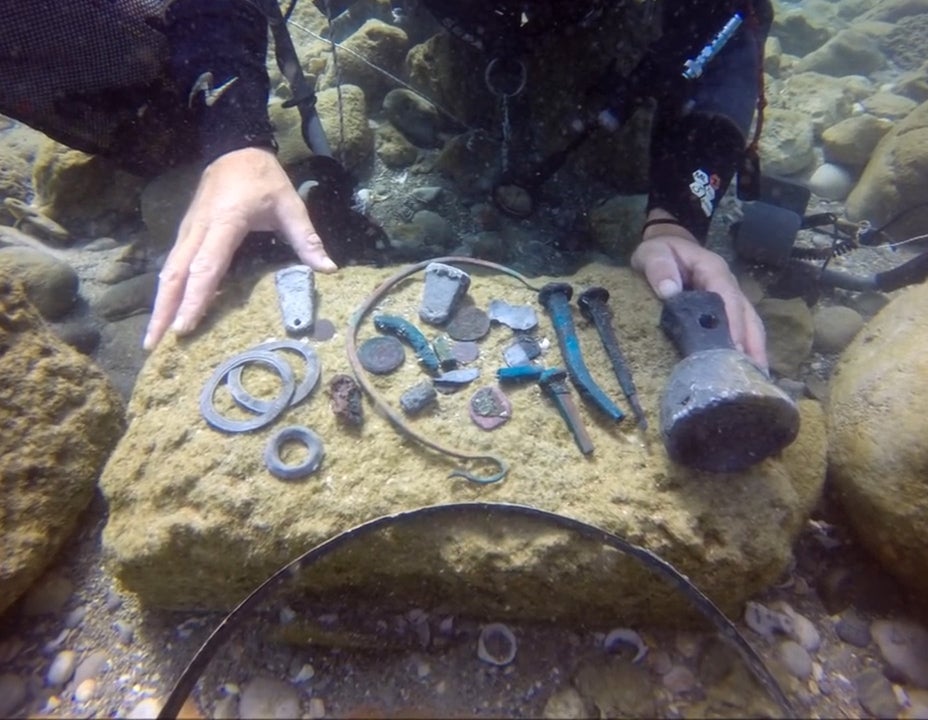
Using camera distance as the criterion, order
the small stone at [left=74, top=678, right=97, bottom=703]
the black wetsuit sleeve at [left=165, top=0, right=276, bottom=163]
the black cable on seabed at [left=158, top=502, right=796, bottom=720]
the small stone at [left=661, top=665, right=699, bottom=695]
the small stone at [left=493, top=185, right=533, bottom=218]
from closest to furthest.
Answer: the black cable on seabed at [left=158, top=502, right=796, bottom=720]
the small stone at [left=661, top=665, right=699, bottom=695]
the small stone at [left=74, top=678, right=97, bottom=703]
the black wetsuit sleeve at [left=165, top=0, right=276, bottom=163]
the small stone at [left=493, top=185, right=533, bottom=218]

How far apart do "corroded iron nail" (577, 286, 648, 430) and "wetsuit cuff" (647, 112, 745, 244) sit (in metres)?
0.69

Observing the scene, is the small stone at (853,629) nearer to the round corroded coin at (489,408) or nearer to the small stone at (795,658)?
the small stone at (795,658)

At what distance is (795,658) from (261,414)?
1929 millimetres

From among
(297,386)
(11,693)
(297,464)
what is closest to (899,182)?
(297,386)

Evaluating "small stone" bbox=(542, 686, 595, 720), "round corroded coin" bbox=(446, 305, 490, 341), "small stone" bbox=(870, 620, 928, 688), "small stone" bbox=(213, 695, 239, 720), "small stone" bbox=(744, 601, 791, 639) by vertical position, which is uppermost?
"round corroded coin" bbox=(446, 305, 490, 341)

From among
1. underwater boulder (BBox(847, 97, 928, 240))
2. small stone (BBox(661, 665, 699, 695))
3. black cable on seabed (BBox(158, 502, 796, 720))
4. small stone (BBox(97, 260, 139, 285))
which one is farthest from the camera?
underwater boulder (BBox(847, 97, 928, 240))

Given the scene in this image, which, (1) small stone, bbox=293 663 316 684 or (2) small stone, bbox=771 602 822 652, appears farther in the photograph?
(2) small stone, bbox=771 602 822 652

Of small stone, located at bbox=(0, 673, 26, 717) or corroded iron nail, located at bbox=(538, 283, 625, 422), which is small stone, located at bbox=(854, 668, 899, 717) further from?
small stone, located at bbox=(0, 673, 26, 717)

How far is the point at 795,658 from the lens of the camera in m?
1.74

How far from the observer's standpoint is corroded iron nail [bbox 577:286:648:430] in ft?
5.73

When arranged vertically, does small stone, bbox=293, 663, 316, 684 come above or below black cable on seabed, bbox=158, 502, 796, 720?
below

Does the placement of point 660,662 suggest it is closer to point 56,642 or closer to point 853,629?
point 853,629

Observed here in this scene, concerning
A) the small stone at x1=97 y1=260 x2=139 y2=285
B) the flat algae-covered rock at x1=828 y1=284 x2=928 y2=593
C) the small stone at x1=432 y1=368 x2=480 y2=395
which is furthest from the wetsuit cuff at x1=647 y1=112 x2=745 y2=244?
the small stone at x1=97 y1=260 x2=139 y2=285

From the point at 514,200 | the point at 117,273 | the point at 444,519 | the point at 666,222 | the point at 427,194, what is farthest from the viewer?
the point at 427,194
